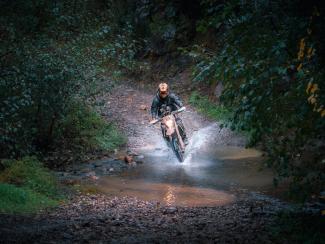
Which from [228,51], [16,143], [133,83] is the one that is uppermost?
[133,83]

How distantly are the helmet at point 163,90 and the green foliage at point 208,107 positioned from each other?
17.1 feet

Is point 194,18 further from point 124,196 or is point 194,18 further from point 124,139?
point 124,196

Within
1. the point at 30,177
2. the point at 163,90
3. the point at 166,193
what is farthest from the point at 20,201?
the point at 163,90

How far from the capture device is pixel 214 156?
1513cm

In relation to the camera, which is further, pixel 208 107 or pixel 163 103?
pixel 208 107

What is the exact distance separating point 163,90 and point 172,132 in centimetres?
144

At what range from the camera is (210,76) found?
586cm

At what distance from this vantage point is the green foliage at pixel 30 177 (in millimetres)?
9945

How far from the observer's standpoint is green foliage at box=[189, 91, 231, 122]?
2000 cm

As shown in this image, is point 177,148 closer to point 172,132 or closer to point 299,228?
point 172,132

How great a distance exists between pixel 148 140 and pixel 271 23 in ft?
41.6

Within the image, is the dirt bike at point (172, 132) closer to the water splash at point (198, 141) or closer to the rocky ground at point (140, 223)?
the water splash at point (198, 141)

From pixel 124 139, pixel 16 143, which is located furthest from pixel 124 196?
pixel 124 139

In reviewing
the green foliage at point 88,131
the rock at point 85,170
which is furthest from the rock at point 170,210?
the green foliage at point 88,131
